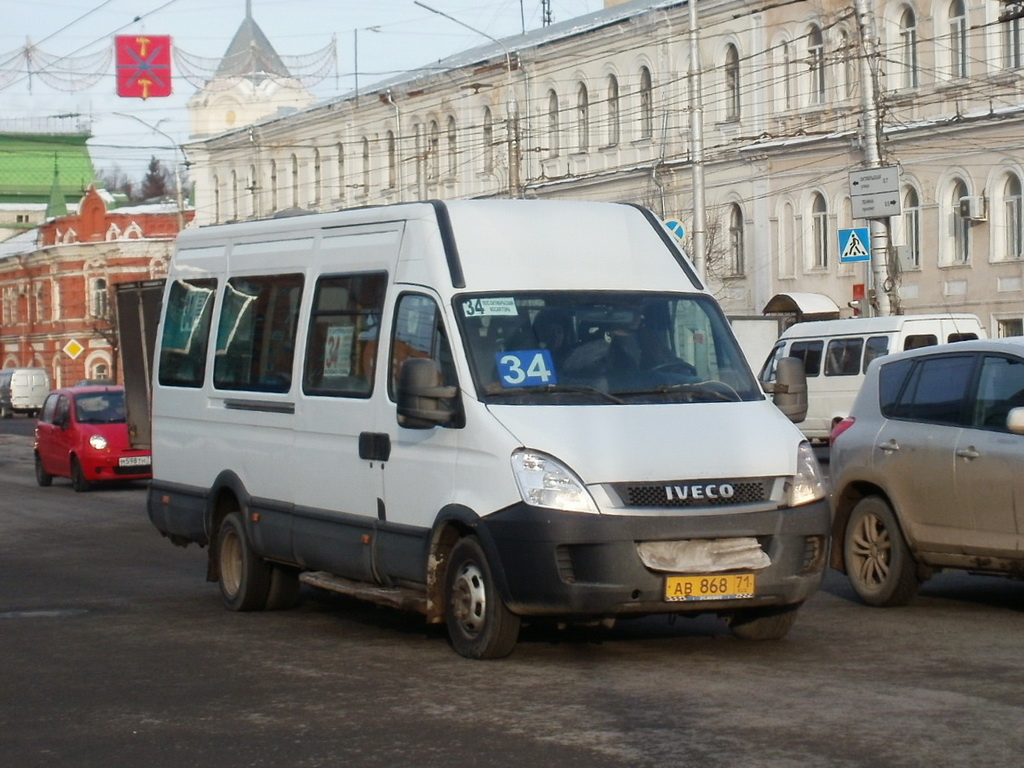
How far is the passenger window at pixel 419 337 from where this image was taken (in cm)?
986

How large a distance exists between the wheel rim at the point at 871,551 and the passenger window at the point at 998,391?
111 cm

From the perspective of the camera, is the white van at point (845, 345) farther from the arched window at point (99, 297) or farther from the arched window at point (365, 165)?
the arched window at point (99, 297)

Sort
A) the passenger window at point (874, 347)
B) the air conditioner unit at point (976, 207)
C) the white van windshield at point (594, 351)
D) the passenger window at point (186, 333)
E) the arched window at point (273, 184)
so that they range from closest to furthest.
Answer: the white van windshield at point (594, 351) → the passenger window at point (186, 333) → the passenger window at point (874, 347) → the air conditioner unit at point (976, 207) → the arched window at point (273, 184)

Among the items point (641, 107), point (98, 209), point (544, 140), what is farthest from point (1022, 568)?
point (98, 209)

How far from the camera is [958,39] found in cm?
4266

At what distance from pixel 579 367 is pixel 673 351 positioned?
23.3 inches

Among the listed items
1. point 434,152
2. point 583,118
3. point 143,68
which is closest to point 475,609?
point 143,68

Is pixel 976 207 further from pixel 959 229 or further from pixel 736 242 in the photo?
pixel 736 242

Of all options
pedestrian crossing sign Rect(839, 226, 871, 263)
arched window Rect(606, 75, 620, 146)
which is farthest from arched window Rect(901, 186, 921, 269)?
arched window Rect(606, 75, 620, 146)

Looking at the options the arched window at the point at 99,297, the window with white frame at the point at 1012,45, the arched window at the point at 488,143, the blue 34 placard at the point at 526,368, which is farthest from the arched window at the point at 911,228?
the arched window at the point at 99,297

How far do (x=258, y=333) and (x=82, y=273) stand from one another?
87.1 meters

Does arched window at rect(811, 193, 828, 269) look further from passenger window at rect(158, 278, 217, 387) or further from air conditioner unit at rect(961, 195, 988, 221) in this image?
passenger window at rect(158, 278, 217, 387)

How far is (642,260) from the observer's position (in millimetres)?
10406

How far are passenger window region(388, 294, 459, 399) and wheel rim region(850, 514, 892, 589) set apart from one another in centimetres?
346
